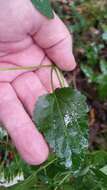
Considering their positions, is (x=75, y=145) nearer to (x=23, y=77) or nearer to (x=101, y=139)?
(x=23, y=77)

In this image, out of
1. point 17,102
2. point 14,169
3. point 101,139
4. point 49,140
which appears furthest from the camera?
point 101,139

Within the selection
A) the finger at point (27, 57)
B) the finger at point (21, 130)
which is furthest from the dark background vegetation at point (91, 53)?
the finger at point (21, 130)

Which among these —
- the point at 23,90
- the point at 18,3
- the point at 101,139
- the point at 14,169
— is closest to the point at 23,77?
the point at 23,90

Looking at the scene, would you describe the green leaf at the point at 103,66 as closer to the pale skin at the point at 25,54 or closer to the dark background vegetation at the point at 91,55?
the dark background vegetation at the point at 91,55

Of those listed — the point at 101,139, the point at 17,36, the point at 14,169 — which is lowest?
the point at 101,139

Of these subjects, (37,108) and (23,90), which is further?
(23,90)

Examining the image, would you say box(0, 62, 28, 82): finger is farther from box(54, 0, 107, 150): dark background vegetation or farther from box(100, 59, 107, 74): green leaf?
box(100, 59, 107, 74): green leaf

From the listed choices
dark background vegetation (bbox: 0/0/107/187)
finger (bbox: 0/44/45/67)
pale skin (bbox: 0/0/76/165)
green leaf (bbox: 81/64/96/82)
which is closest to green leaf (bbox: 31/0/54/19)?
pale skin (bbox: 0/0/76/165)
